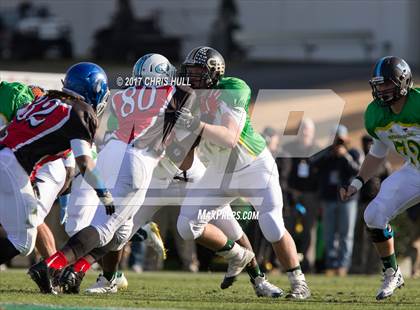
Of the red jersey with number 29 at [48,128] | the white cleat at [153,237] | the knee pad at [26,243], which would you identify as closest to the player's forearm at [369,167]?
the white cleat at [153,237]

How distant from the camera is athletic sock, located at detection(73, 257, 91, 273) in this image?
322 inches

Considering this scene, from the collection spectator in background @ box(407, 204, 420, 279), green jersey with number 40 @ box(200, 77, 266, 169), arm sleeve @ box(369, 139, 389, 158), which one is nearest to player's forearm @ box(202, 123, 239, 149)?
green jersey with number 40 @ box(200, 77, 266, 169)

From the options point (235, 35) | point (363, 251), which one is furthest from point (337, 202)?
point (235, 35)

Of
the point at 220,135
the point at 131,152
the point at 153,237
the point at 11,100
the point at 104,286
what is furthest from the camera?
the point at 153,237

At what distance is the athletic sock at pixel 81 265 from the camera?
26.9 feet

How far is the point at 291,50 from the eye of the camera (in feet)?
96.6

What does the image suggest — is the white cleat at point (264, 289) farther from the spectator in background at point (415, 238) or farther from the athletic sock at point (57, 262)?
the spectator in background at point (415, 238)

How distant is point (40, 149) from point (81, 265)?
94cm

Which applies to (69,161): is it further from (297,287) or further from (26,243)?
(297,287)

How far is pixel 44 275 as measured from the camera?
7.97 meters

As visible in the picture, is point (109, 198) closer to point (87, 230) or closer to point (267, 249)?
point (87, 230)

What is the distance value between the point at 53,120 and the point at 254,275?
2.35m

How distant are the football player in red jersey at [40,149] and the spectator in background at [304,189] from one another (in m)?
5.68

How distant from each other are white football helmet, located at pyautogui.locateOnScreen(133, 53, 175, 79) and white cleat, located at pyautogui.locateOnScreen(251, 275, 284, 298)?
1.79 metres
